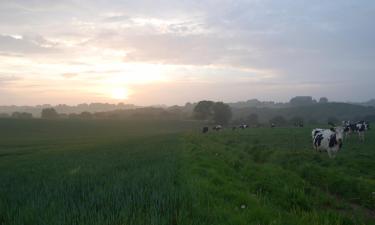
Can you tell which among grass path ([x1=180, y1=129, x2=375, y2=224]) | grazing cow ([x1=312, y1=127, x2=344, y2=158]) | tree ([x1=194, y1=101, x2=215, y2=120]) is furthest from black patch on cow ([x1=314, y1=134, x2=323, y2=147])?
tree ([x1=194, y1=101, x2=215, y2=120])

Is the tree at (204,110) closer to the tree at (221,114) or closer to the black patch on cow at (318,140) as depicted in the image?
the tree at (221,114)

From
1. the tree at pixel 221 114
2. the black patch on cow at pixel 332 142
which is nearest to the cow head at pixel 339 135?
the black patch on cow at pixel 332 142

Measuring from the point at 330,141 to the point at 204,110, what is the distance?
366 ft

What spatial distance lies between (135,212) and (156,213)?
483 mm

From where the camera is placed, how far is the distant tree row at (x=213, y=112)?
132m

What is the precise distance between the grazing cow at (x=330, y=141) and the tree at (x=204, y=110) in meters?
109

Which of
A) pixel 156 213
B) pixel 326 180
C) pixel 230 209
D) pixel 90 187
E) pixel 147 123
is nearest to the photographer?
pixel 156 213

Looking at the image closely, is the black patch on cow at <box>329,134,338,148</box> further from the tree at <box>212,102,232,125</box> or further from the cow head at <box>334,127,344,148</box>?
the tree at <box>212,102,232,125</box>

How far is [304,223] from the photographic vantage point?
767 cm

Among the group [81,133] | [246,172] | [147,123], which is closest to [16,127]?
[81,133]

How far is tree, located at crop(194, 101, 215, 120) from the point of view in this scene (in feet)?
450

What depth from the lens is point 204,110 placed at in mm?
137125

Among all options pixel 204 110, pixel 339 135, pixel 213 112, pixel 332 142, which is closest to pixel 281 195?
pixel 332 142

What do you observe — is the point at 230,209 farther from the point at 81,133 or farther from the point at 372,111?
the point at 372,111
